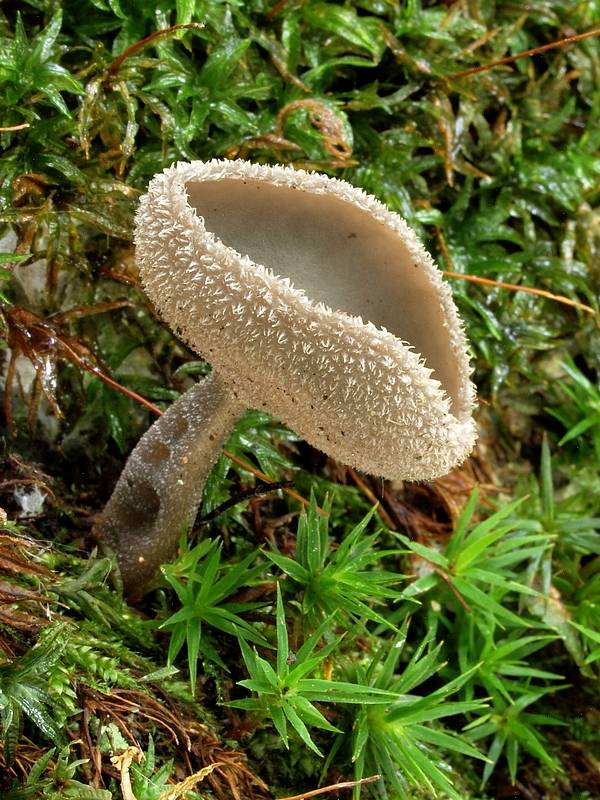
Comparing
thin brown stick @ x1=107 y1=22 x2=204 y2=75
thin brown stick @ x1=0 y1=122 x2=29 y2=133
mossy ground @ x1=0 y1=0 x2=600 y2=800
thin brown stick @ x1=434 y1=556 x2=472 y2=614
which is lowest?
thin brown stick @ x1=434 y1=556 x2=472 y2=614

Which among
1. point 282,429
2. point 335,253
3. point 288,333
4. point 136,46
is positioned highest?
point 136,46

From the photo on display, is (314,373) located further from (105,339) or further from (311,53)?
(311,53)

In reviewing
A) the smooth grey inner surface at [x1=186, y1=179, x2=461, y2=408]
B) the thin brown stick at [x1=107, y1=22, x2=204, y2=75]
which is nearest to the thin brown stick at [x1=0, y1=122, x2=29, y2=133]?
the thin brown stick at [x1=107, y1=22, x2=204, y2=75]

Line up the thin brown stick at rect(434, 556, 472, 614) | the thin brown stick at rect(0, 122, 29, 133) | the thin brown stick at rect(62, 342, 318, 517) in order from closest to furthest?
the thin brown stick at rect(0, 122, 29, 133)
the thin brown stick at rect(62, 342, 318, 517)
the thin brown stick at rect(434, 556, 472, 614)

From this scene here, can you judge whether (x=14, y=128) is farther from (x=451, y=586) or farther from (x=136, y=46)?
(x=451, y=586)

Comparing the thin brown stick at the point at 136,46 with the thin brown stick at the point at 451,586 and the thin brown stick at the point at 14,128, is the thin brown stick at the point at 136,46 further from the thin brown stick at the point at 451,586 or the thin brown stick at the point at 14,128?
the thin brown stick at the point at 451,586

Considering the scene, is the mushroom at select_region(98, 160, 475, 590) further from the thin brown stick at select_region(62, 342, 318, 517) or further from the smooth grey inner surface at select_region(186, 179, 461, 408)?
the thin brown stick at select_region(62, 342, 318, 517)

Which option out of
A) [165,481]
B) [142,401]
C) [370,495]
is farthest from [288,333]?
[370,495]

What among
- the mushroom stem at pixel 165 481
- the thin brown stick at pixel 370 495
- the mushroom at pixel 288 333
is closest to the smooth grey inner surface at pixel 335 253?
the mushroom at pixel 288 333
